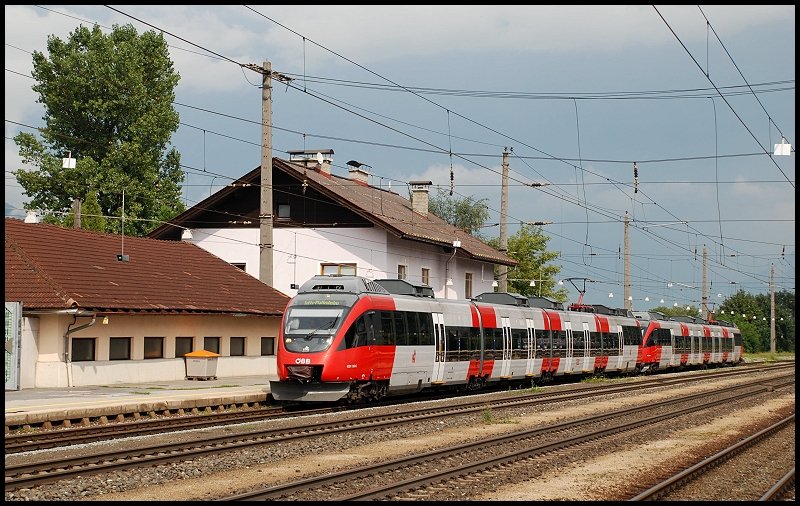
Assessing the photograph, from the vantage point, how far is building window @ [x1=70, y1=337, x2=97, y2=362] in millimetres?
29828

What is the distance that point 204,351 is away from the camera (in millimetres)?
33375

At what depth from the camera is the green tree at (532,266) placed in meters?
75.3

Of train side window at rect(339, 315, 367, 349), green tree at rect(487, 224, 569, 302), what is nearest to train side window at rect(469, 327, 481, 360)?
train side window at rect(339, 315, 367, 349)

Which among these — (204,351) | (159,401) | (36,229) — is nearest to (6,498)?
(159,401)

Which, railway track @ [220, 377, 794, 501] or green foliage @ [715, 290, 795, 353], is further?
green foliage @ [715, 290, 795, 353]

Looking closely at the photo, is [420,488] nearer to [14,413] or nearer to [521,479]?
[521,479]

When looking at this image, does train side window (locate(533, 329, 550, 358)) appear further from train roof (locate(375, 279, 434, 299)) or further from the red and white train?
train roof (locate(375, 279, 434, 299))

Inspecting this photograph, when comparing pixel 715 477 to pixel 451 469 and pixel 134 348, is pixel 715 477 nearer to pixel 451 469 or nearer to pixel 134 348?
pixel 451 469

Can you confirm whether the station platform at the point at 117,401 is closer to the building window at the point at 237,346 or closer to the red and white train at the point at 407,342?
the red and white train at the point at 407,342

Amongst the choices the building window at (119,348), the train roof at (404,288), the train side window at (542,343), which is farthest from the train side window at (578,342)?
the building window at (119,348)

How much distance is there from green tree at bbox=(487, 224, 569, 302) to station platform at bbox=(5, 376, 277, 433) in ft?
149

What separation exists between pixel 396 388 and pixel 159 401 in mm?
6650

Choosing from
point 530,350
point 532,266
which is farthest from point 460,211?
point 530,350

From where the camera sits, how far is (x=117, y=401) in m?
23.7
